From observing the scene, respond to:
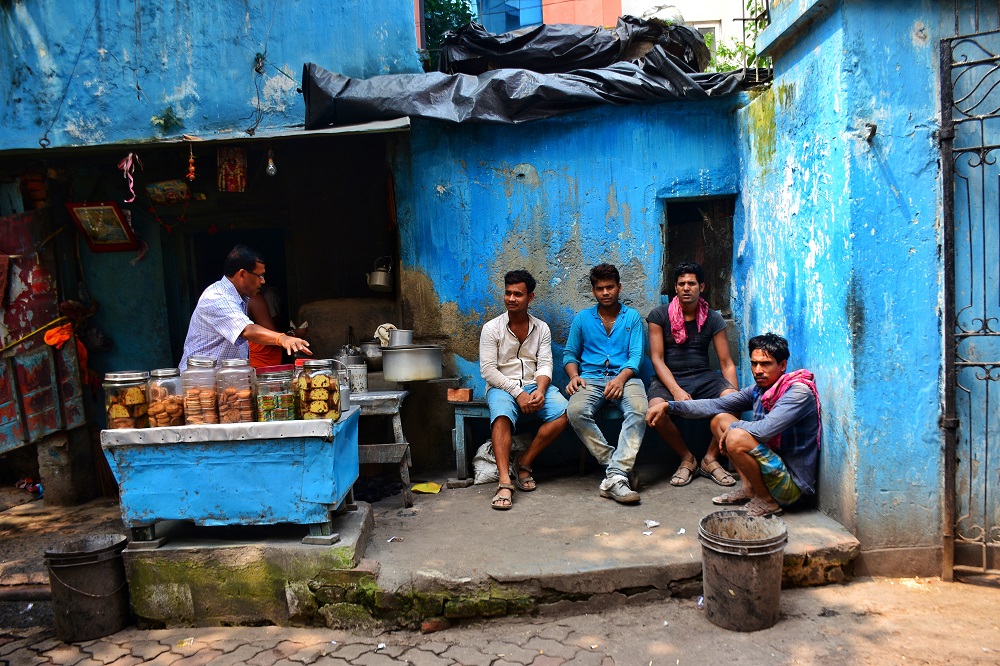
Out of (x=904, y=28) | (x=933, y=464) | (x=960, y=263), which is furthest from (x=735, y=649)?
(x=904, y=28)

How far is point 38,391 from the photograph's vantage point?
5715 mm

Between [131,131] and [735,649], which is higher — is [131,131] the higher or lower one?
the higher one

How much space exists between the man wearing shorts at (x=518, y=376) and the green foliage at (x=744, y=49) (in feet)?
7.92

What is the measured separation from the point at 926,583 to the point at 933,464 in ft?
2.10

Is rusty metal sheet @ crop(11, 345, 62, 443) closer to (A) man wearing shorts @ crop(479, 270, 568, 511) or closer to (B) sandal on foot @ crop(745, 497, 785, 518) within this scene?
(A) man wearing shorts @ crop(479, 270, 568, 511)

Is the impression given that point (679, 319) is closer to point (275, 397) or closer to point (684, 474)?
point (684, 474)

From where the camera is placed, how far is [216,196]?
6.54 metres

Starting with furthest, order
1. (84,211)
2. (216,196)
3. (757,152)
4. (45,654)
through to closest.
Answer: (216,196) < (84,211) < (757,152) < (45,654)

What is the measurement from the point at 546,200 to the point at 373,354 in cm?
187

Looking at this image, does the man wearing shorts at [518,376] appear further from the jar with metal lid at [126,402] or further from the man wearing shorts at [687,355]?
the jar with metal lid at [126,402]

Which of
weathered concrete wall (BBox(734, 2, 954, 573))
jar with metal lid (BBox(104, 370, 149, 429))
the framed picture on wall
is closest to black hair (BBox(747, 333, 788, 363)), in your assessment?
weathered concrete wall (BBox(734, 2, 954, 573))

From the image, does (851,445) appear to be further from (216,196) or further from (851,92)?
(216,196)

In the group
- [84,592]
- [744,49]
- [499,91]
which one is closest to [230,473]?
[84,592]

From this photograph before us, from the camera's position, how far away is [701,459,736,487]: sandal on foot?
16.4ft
